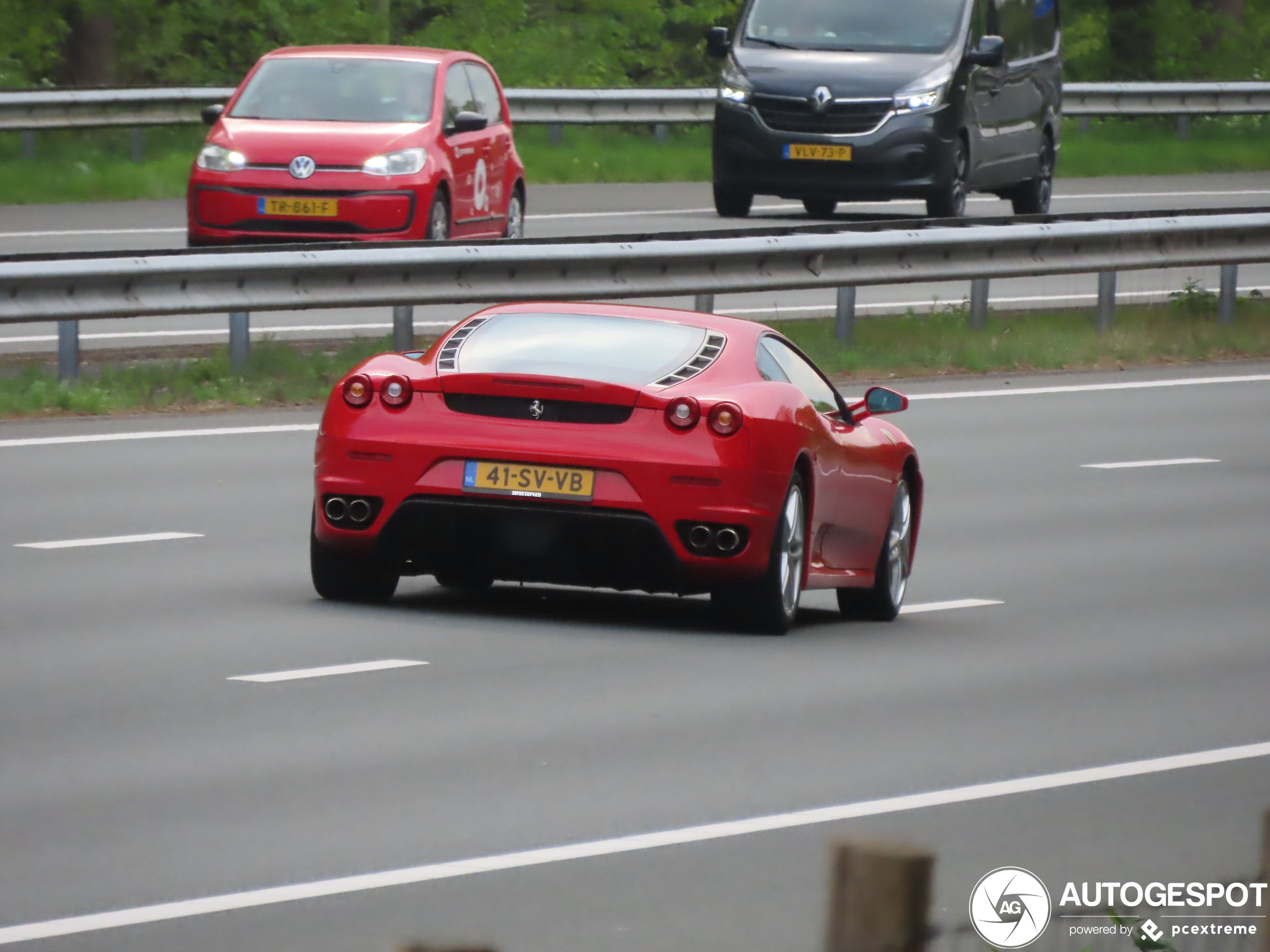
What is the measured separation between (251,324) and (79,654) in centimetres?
1241

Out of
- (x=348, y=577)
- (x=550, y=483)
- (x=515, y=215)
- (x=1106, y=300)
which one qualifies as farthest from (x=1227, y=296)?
(x=550, y=483)

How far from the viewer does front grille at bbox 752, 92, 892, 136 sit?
89.1ft

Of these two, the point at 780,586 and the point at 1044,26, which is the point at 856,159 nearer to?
the point at 1044,26

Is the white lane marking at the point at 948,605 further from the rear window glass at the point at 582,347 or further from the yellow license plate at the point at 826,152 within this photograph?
the yellow license plate at the point at 826,152

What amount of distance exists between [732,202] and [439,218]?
729 cm

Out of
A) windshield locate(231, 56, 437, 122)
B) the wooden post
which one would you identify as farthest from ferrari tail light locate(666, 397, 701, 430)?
windshield locate(231, 56, 437, 122)

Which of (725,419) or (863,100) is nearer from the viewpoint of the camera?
(725,419)

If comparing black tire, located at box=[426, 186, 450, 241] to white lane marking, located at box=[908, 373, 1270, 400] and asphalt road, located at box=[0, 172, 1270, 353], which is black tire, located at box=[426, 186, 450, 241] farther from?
white lane marking, located at box=[908, 373, 1270, 400]

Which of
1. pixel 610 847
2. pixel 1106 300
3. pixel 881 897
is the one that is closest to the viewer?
pixel 881 897

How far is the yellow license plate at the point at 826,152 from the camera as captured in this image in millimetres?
27219

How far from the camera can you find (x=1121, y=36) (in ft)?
171

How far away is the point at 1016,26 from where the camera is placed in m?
29.2

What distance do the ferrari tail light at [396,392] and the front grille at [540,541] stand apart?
0.36m

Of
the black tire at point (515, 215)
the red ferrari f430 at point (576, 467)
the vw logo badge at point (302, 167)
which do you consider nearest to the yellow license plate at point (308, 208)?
the vw logo badge at point (302, 167)
